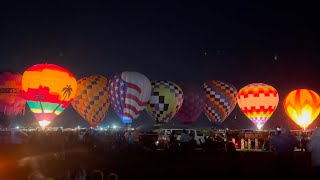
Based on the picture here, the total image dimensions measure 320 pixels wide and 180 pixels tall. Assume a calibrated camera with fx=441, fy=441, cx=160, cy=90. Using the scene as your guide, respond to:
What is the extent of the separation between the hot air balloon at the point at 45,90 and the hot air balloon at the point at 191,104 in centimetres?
1523

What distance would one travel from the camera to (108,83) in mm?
42812

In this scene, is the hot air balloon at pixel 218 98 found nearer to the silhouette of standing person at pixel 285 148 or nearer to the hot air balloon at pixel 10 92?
the hot air balloon at pixel 10 92

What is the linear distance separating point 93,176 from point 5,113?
130ft

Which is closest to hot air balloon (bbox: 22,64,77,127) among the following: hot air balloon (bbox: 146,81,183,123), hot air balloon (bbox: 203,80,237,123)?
hot air balloon (bbox: 146,81,183,123)

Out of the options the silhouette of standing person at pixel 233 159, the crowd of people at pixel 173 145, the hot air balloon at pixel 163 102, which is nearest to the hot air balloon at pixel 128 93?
the hot air balloon at pixel 163 102

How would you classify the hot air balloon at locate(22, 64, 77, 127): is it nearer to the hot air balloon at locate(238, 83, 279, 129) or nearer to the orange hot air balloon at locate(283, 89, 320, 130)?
the hot air balloon at locate(238, 83, 279, 129)

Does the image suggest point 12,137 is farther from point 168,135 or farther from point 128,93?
point 128,93

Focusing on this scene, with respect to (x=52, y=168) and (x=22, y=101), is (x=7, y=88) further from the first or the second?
(x=52, y=168)

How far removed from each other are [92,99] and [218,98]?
1457cm

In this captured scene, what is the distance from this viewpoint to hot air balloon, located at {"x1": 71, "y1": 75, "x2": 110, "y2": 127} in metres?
43.9

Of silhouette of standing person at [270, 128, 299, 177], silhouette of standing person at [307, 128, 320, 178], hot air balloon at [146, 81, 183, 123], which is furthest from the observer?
hot air balloon at [146, 81, 183, 123]

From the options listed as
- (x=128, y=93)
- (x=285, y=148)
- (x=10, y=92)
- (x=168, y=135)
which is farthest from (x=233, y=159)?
(x=10, y=92)

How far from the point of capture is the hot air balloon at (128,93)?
40.5 metres

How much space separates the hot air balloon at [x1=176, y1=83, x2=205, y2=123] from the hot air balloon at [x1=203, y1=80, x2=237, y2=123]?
984 millimetres
